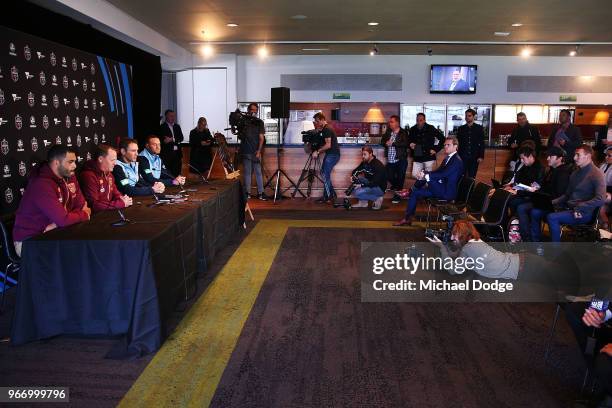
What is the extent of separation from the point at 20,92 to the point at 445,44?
26.2 ft

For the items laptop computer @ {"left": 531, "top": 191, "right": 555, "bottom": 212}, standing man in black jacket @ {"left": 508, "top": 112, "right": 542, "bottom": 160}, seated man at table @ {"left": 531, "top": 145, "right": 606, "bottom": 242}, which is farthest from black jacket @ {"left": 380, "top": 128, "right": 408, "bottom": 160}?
seated man at table @ {"left": 531, "top": 145, "right": 606, "bottom": 242}

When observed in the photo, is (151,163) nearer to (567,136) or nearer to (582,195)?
(582,195)

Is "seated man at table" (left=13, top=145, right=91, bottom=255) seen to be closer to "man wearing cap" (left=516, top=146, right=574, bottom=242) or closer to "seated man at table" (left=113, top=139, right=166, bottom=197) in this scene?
"seated man at table" (left=113, top=139, right=166, bottom=197)

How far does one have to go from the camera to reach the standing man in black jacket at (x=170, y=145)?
9680 millimetres

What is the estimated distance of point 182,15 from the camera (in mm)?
7852

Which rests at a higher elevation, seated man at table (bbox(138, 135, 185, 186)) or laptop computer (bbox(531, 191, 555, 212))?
seated man at table (bbox(138, 135, 185, 186))

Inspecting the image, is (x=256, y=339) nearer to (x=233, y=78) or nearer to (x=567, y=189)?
(x=567, y=189)

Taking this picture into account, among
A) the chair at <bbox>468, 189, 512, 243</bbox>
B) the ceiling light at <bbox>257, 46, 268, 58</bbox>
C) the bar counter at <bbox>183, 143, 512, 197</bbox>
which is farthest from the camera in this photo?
the ceiling light at <bbox>257, 46, 268, 58</bbox>

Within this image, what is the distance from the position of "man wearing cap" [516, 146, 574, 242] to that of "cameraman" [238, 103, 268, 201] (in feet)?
15.1

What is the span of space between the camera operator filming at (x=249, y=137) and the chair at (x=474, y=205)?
381 cm

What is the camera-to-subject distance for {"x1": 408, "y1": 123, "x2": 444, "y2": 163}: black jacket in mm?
9602

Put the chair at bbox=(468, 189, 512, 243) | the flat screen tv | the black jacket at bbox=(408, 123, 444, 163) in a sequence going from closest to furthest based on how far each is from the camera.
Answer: the chair at bbox=(468, 189, 512, 243), the black jacket at bbox=(408, 123, 444, 163), the flat screen tv

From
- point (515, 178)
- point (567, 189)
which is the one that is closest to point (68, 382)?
point (567, 189)

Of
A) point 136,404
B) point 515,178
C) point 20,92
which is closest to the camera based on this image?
point 136,404
